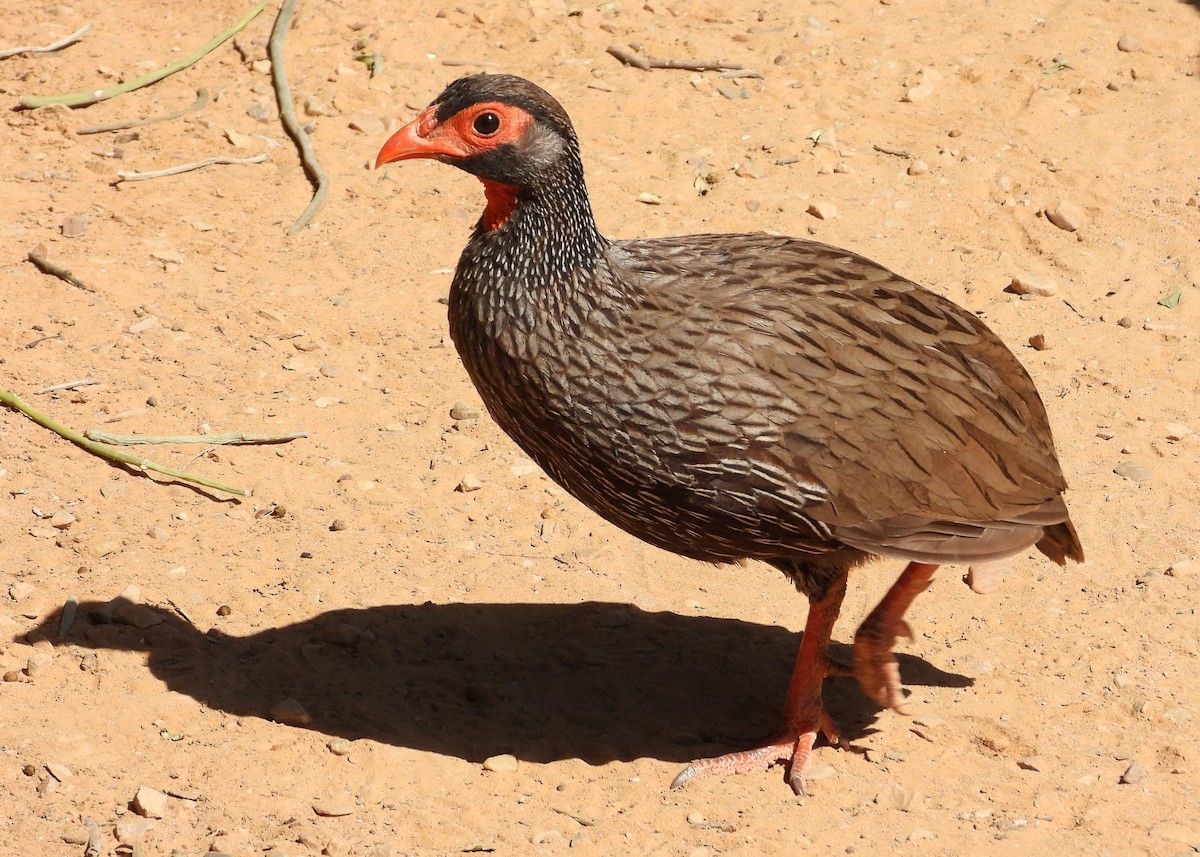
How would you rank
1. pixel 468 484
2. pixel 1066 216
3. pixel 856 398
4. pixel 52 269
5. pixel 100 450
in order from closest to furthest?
pixel 856 398 → pixel 100 450 → pixel 468 484 → pixel 52 269 → pixel 1066 216

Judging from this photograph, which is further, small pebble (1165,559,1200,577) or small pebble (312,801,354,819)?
small pebble (1165,559,1200,577)

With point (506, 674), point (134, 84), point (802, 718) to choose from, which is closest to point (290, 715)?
point (506, 674)

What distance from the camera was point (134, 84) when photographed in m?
9.42

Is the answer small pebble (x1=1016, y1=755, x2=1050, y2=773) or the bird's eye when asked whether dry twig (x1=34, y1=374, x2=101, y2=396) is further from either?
small pebble (x1=1016, y1=755, x2=1050, y2=773)

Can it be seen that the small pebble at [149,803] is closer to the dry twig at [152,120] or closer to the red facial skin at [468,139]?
the red facial skin at [468,139]

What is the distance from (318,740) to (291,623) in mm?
753

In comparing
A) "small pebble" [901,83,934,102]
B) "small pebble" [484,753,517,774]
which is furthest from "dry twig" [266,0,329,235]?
"small pebble" [484,753,517,774]

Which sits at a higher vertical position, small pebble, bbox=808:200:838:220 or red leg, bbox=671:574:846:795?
small pebble, bbox=808:200:838:220

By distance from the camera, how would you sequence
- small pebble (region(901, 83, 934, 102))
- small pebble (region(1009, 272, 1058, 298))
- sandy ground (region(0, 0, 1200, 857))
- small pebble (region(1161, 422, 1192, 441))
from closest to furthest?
1. sandy ground (region(0, 0, 1200, 857))
2. small pebble (region(1161, 422, 1192, 441))
3. small pebble (region(1009, 272, 1058, 298))
4. small pebble (region(901, 83, 934, 102))

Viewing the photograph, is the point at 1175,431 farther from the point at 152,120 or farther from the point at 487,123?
the point at 152,120

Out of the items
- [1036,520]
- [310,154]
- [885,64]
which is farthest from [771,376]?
[885,64]

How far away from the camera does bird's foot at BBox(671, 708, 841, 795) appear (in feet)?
17.8

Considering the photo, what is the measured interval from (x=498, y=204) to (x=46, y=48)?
6.09 m

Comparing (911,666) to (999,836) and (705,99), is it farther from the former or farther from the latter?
(705,99)
